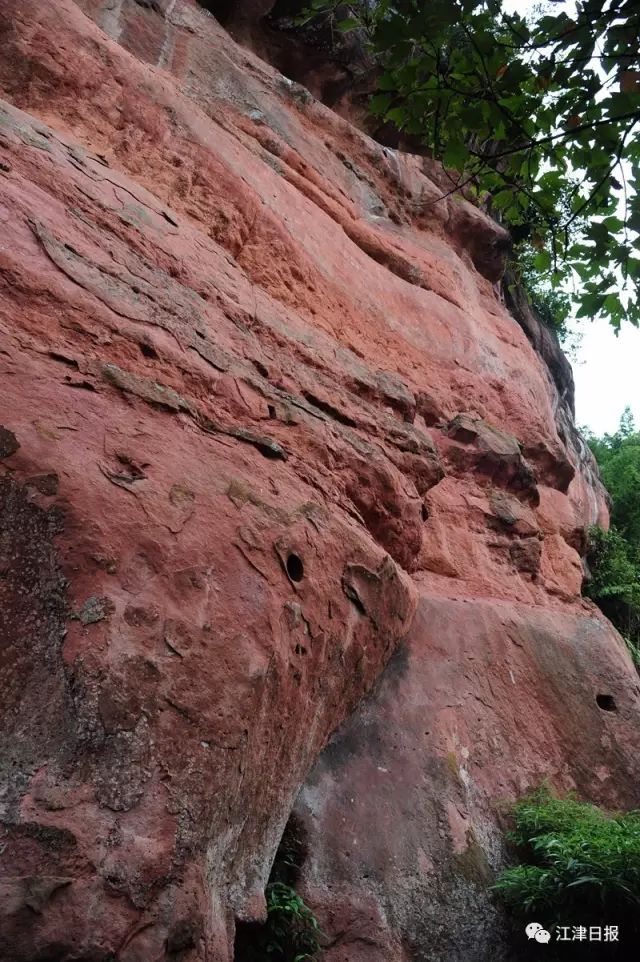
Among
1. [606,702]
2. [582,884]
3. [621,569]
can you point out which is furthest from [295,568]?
[621,569]

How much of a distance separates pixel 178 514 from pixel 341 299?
459cm

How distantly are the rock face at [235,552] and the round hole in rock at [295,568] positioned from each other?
0.04 metres

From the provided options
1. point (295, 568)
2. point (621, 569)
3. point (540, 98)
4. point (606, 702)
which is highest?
point (540, 98)

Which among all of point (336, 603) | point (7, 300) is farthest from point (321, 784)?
point (7, 300)

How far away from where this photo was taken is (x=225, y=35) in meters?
9.05

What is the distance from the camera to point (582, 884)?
4.40 meters

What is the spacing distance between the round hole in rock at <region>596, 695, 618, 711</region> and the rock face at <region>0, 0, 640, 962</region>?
0.05 meters

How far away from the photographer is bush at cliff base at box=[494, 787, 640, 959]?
4324 mm

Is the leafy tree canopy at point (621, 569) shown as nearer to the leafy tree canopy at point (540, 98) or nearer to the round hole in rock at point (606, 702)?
the round hole in rock at point (606, 702)

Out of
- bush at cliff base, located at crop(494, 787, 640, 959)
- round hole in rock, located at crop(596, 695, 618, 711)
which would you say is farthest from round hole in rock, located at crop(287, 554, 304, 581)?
round hole in rock, located at crop(596, 695, 618, 711)

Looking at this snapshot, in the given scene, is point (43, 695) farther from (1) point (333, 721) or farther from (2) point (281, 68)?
(2) point (281, 68)

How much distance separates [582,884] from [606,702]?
257cm

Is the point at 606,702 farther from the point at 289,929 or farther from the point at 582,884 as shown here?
the point at 289,929

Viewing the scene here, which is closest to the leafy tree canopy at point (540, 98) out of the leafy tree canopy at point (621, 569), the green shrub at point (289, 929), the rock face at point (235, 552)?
the rock face at point (235, 552)
